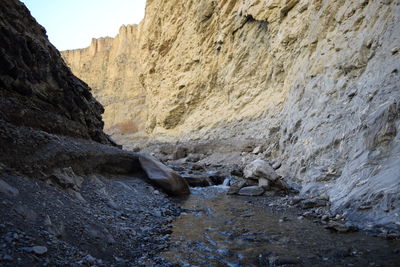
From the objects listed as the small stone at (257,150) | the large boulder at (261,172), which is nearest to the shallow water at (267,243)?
the large boulder at (261,172)

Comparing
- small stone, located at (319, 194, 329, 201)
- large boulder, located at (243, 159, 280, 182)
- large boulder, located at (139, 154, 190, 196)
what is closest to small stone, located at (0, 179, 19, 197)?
large boulder, located at (139, 154, 190, 196)

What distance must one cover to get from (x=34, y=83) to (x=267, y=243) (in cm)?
695

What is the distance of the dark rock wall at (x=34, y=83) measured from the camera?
6.83 m

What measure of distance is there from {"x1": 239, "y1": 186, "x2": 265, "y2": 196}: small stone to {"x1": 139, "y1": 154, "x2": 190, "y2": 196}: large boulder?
2.03 meters

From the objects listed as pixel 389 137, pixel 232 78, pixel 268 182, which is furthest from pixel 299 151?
pixel 232 78

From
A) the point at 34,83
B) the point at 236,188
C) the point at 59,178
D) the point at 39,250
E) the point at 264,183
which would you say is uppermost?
the point at 34,83

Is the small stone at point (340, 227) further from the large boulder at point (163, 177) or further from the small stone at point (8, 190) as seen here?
the small stone at point (8, 190)

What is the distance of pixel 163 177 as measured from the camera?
10211 mm

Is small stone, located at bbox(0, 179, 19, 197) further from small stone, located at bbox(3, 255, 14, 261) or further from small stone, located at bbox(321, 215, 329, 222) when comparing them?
small stone, located at bbox(321, 215, 329, 222)

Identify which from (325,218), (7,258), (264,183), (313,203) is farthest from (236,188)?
(7,258)

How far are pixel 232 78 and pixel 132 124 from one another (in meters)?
40.9

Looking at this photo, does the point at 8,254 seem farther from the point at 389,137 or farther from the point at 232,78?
the point at 232,78

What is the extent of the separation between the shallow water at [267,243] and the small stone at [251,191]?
7.37 ft

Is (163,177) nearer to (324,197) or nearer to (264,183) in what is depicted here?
(264,183)
